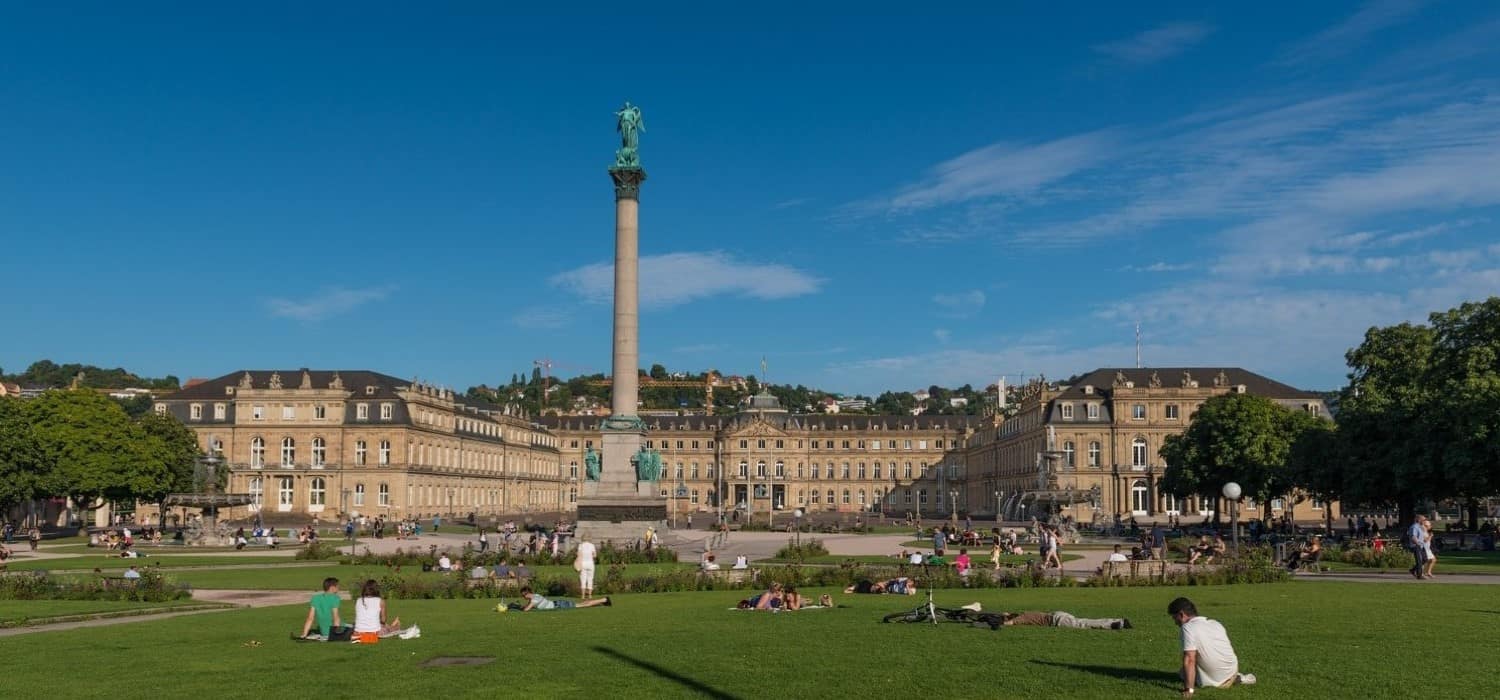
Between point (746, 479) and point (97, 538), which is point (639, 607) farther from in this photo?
point (746, 479)

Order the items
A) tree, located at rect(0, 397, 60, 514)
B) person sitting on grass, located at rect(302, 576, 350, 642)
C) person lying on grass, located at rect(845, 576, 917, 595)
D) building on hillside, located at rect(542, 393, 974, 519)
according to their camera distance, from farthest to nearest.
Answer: building on hillside, located at rect(542, 393, 974, 519) < tree, located at rect(0, 397, 60, 514) < person lying on grass, located at rect(845, 576, 917, 595) < person sitting on grass, located at rect(302, 576, 350, 642)

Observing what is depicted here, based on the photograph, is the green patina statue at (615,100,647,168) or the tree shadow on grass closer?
the tree shadow on grass

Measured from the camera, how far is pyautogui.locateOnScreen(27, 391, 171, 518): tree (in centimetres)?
7888

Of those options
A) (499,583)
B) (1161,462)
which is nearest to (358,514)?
(1161,462)

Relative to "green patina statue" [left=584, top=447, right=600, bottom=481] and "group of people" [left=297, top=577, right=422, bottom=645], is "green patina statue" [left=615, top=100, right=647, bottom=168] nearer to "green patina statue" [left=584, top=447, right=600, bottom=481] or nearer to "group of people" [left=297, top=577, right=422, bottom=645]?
"green patina statue" [left=584, top=447, right=600, bottom=481]

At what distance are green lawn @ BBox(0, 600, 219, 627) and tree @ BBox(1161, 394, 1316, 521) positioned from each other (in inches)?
2703

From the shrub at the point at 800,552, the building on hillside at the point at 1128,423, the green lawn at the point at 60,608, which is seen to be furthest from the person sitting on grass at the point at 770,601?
the building on hillside at the point at 1128,423

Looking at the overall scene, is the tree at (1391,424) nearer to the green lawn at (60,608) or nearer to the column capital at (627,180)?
the column capital at (627,180)

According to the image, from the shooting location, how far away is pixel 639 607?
2805 cm

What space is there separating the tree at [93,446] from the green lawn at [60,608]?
51.7m

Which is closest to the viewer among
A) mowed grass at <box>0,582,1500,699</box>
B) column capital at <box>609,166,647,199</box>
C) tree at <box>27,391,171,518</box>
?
mowed grass at <box>0,582,1500,699</box>

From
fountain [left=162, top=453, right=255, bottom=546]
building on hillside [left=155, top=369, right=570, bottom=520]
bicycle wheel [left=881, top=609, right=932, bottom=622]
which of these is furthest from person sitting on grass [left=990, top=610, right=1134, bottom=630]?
building on hillside [left=155, top=369, right=570, bottom=520]

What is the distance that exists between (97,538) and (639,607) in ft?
168

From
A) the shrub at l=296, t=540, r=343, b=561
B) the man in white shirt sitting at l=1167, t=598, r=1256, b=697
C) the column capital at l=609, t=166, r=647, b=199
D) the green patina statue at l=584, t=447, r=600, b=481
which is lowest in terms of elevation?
the shrub at l=296, t=540, r=343, b=561
